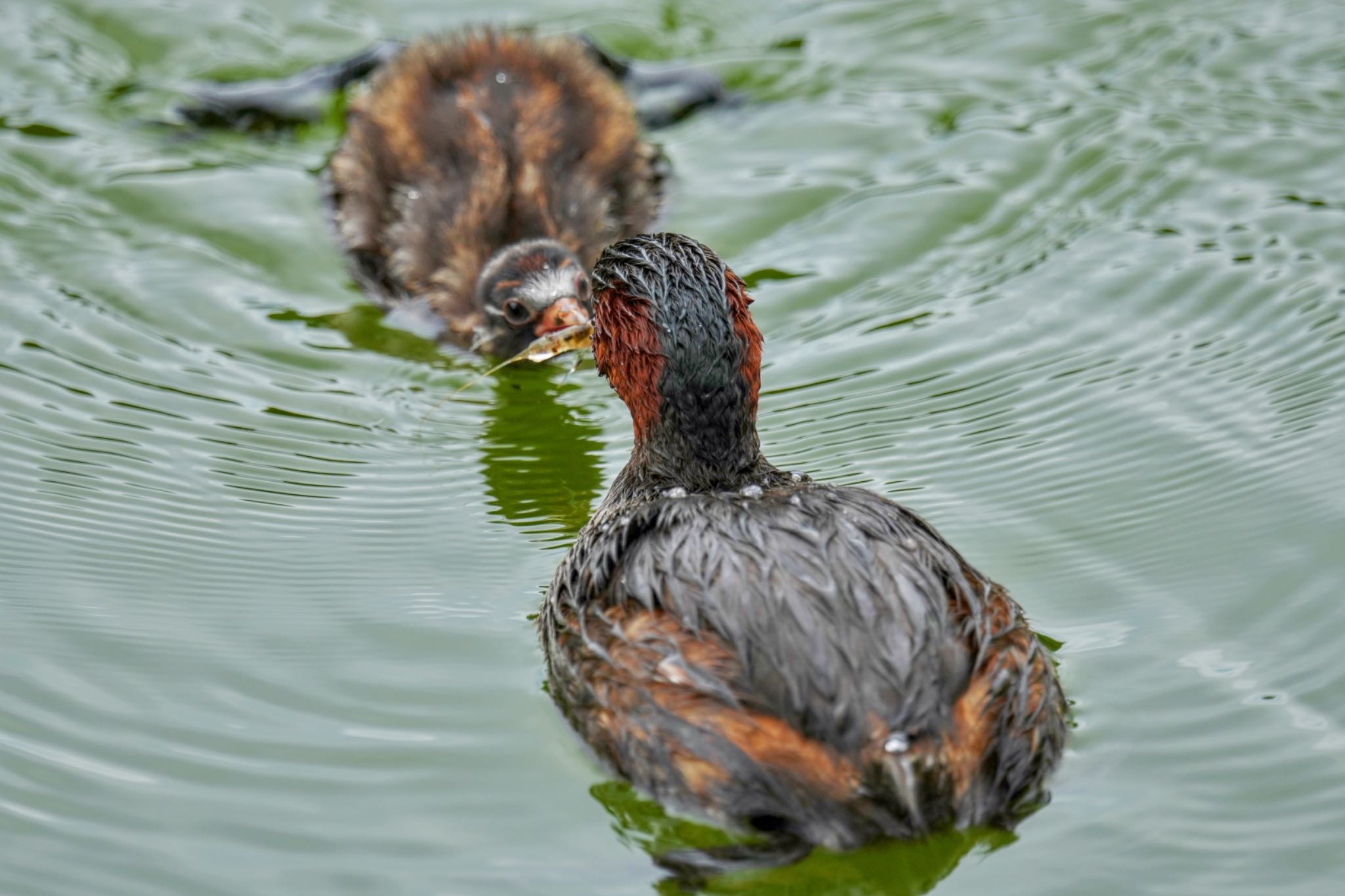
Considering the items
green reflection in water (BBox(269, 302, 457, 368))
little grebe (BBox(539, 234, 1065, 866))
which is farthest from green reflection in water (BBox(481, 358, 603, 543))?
little grebe (BBox(539, 234, 1065, 866))

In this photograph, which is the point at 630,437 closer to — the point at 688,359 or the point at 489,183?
the point at 688,359

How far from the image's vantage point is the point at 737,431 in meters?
5.41

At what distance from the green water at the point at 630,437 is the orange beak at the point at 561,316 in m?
0.26

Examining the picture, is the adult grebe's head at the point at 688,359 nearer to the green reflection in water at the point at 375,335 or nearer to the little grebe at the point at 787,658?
the little grebe at the point at 787,658

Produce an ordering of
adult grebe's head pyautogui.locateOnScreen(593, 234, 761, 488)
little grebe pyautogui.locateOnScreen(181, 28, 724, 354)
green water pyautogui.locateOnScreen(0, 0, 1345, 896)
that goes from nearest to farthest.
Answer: green water pyautogui.locateOnScreen(0, 0, 1345, 896) < adult grebe's head pyautogui.locateOnScreen(593, 234, 761, 488) < little grebe pyautogui.locateOnScreen(181, 28, 724, 354)

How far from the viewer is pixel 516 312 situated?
7.68 meters

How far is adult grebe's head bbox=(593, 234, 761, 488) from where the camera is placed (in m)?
5.35

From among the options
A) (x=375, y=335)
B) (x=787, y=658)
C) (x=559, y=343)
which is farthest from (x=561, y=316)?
(x=787, y=658)

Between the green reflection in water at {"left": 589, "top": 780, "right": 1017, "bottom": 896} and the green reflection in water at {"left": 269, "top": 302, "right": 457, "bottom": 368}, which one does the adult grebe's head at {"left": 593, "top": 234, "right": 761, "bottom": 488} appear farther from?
the green reflection in water at {"left": 269, "top": 302, "right": 457, "bottom": 368}

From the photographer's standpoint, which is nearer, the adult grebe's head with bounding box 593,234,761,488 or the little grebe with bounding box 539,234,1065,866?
the little grebe with bounding box 539,234,1065,866

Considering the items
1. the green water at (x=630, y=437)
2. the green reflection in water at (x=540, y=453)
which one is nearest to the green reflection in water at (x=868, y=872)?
the green water at (x=630, y=437)

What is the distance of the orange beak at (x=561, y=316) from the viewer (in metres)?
7.50

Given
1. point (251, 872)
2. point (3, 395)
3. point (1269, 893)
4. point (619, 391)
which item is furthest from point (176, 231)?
point (1269, 893)

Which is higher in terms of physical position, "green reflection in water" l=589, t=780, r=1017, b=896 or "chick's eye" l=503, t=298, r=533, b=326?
"chick's eye" l=503, t=298, r=533, b=326
